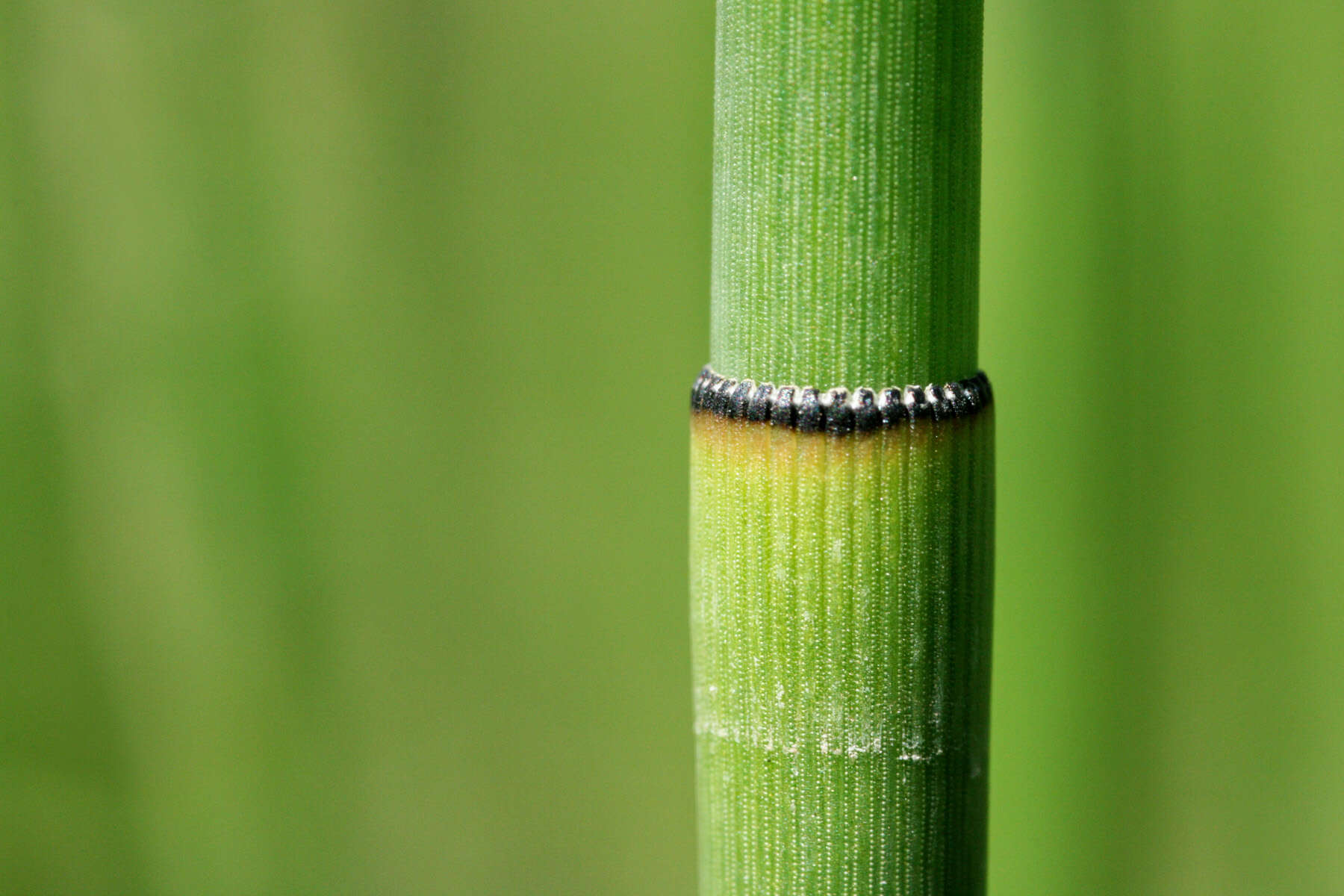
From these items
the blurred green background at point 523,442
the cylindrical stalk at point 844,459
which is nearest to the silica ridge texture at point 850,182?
the cylindrical stalk at point 844,459

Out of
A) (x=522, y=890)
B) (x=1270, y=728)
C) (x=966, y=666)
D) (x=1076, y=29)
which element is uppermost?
(x=1076, y=29)

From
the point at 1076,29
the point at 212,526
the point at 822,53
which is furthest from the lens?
the point at 212,526

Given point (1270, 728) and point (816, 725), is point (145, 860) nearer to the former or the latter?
point (816, 725)

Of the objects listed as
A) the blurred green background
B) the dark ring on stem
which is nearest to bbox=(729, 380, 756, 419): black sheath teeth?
the dark ring on stem

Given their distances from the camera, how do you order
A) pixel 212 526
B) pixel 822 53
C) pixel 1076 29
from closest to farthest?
pixel 822 53 → pixel 1076 29 → pixel 212 526

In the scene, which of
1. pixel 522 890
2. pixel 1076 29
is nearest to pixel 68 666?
pixel 522 890

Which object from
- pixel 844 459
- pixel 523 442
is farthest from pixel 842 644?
pixel 523 442

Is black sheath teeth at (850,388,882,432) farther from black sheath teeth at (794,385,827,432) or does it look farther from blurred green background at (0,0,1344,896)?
blurred green background at (0,0,1344,896)

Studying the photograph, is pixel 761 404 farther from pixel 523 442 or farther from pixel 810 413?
pixel 523 442

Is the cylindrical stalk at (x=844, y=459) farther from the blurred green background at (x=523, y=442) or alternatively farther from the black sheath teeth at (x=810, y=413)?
the blurred green background at (x=523, y=442)
